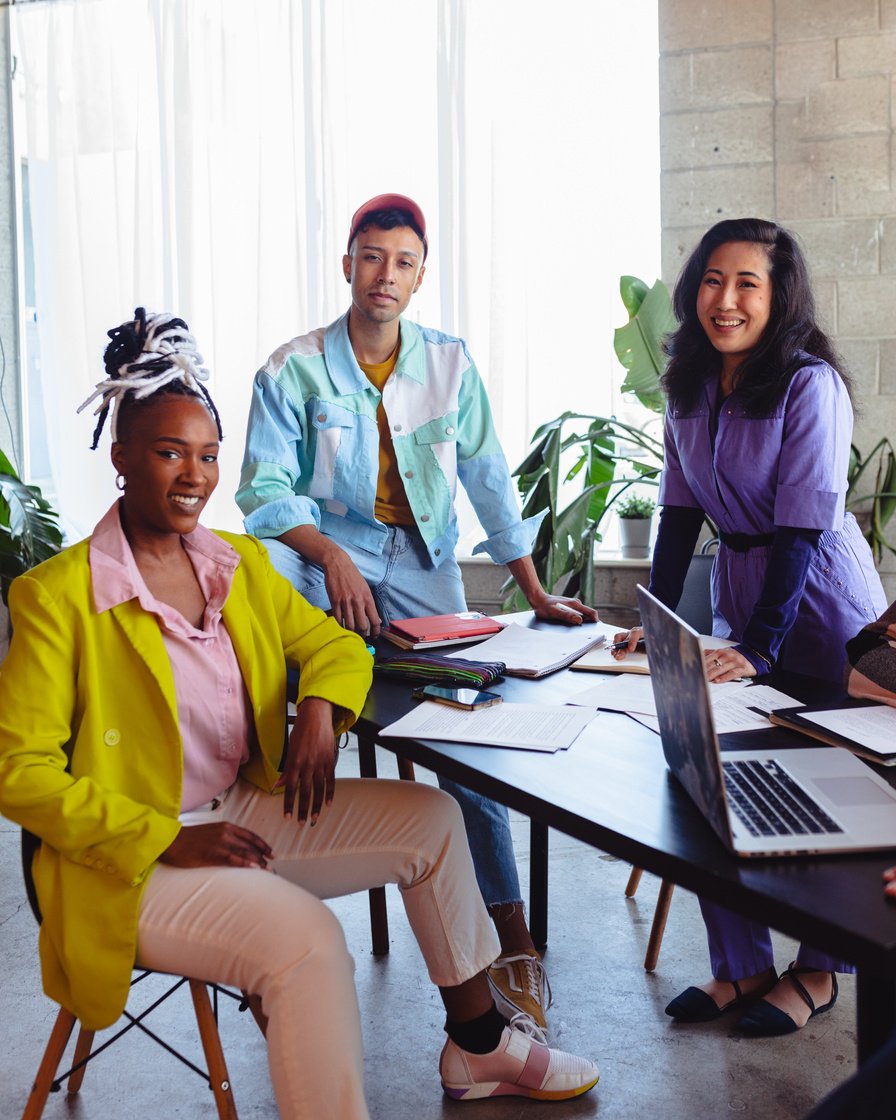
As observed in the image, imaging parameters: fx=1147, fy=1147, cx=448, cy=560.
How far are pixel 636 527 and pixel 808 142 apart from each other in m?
1.50

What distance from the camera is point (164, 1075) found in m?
2.16

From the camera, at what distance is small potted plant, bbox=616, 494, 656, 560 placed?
4.41 m

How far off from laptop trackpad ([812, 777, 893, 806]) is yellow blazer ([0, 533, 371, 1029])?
75 centimetres

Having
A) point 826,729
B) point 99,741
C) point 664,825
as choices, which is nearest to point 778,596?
point 826,729

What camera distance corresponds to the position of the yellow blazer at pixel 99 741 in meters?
1.51

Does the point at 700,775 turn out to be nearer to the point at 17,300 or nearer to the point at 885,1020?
the point at 885,1020

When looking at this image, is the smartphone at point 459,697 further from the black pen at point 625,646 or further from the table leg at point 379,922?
the table leg at point 379,922

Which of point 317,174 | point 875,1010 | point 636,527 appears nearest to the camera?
point 875,1010

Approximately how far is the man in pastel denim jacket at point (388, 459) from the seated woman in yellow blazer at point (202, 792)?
15.9 inches

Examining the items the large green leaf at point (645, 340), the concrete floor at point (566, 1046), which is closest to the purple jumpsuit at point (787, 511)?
the concrete floor at point (566, 1046)

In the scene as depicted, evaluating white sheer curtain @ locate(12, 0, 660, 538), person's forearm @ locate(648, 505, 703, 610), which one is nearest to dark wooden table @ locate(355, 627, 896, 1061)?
person's forearm @ locate(648, 505, 703, 610)

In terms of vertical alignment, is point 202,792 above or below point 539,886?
above

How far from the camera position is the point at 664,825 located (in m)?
1.32

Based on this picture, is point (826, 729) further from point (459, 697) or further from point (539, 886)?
point (539, 886)
